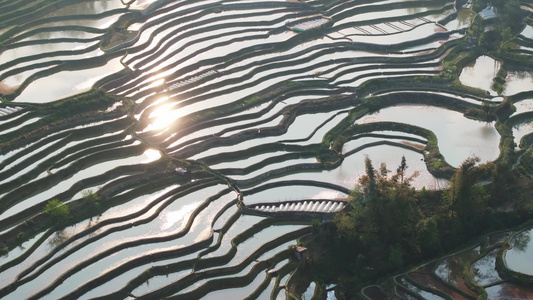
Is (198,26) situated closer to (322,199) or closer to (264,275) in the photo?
(322,199)

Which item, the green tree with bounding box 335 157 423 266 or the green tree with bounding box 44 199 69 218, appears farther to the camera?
the green tree with bounding box 44 199 69 218

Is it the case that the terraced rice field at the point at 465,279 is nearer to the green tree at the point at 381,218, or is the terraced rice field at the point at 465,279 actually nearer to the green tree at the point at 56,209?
the green tree at the point at 381,218

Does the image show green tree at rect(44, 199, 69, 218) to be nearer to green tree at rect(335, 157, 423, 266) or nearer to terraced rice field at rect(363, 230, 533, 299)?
green tree at rect(335, 157, 423, 266)

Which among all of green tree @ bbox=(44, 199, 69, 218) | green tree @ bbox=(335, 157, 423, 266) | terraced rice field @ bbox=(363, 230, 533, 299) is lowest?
terraced rice field @ bbox=(363, 230, 533, 299)

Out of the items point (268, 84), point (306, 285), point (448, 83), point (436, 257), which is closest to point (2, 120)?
point (268, 84)

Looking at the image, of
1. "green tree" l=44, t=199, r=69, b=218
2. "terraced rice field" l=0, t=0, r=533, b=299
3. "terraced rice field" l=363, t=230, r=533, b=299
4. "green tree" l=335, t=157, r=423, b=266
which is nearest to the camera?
"terraced rice field" l=363, t=230, r=533, b=299

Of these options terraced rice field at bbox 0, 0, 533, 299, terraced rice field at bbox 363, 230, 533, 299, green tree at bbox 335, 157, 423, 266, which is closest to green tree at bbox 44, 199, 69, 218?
terraced rice field at bbox 0, 0, 533, 299

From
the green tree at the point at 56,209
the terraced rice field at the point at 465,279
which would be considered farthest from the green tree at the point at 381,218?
the green tree at the point at 56,209
